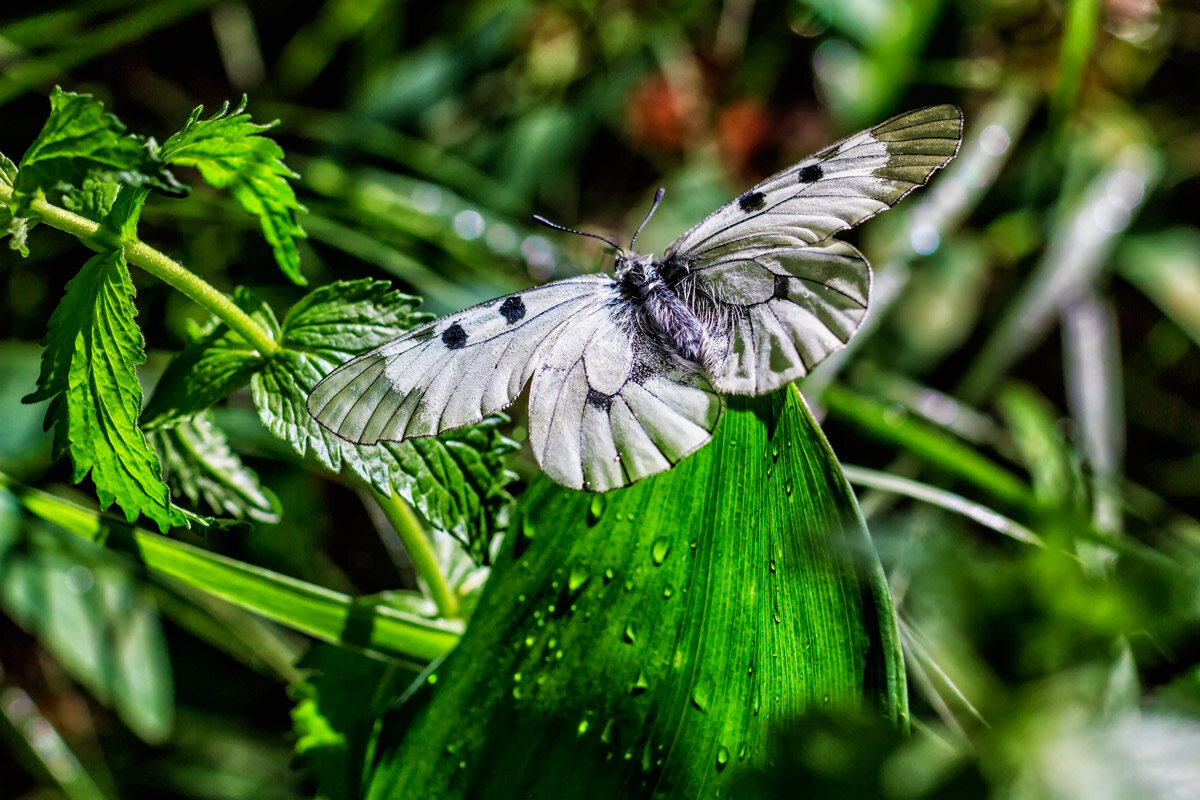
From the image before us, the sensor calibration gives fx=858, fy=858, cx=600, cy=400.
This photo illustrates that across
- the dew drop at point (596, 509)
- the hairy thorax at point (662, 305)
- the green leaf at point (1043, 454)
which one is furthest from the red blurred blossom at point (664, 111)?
the dew drop at point (596, 509)

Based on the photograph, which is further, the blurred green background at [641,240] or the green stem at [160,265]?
the blurred green background at [641,240]

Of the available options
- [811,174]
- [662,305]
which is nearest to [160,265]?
[662,305]

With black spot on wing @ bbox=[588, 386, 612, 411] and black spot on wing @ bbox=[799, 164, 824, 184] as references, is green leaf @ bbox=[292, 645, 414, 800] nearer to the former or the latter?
black spot on wing @ bbox=[588, 386, 612, 411]

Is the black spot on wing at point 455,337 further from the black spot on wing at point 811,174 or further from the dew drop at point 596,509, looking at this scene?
the black spot on wing at point 811,174

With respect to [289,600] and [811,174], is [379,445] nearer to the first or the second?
[289,600]

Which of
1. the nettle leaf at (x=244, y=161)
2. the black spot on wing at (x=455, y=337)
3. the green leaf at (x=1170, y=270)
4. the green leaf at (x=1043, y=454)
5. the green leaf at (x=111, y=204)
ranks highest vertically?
the green leaf at (x=1170, y=270)

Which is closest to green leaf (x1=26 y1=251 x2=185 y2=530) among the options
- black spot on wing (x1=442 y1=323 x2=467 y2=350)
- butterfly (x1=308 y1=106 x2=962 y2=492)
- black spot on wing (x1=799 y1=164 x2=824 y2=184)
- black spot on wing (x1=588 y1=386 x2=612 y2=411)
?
butterfly (x1=308 y1=106 x2=962 y2=492)
